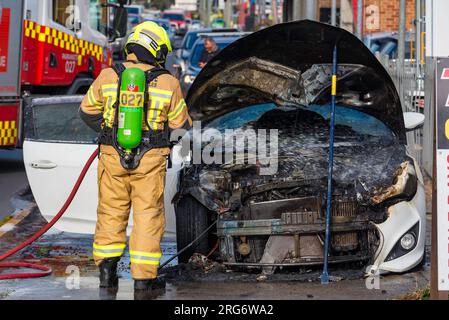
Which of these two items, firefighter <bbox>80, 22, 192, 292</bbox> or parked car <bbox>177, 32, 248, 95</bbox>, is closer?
firefighter <bbox>80, 22, 192, 292</bbox>

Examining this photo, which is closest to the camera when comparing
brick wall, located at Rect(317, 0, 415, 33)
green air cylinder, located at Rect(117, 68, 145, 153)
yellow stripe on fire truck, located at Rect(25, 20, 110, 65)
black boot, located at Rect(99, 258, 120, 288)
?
green air cylinder, located at Rect(117, 68, 145, 153)

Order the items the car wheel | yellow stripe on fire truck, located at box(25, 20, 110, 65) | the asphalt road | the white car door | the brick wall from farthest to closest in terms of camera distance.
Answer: the brick wall, yellow stripe on fire truck, located at box(25, 20, 110, 65), the asphalt road, the white car door, the car wheel

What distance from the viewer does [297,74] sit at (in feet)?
24.0

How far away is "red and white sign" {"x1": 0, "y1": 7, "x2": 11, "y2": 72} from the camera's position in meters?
12.4

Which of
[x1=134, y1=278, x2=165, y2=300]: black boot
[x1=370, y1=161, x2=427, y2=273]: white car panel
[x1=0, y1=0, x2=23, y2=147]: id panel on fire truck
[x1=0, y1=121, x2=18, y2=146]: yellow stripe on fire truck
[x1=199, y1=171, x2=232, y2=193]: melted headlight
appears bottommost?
[x1=134, y1=278, x2=165, y2=300]: black boot

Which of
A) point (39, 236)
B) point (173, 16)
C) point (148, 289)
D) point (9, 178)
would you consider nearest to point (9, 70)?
point (9, 178)

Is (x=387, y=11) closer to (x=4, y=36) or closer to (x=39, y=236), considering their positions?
(x=4, y=36)

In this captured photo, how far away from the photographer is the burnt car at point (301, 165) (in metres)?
6.85

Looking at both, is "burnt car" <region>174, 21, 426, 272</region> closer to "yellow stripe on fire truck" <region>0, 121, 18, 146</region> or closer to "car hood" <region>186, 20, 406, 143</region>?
"car hood" <region>186, 20, 406, 143</region>

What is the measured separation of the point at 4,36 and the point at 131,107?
6.46 meters

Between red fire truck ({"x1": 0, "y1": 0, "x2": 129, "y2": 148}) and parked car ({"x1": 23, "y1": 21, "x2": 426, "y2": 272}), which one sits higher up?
red fire truck ({"x1": 0, "y1": 0, "x2": 129, "y2": 148})

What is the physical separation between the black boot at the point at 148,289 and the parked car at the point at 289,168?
1.84ft

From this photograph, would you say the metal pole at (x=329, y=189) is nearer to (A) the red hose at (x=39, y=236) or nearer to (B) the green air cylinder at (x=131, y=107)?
(B) the green air cylinder at (x=131, y=107)

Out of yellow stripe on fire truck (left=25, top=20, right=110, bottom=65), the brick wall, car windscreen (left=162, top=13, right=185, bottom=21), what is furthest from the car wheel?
car windscreen (left=162, top=13, right=185, bottom=21)
